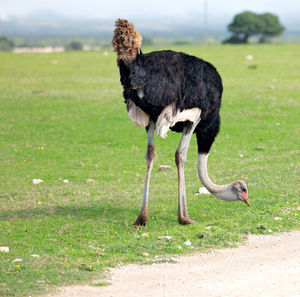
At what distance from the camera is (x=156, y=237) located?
697 cm

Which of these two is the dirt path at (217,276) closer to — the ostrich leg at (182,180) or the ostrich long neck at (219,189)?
the ostrich leg at (182,180)

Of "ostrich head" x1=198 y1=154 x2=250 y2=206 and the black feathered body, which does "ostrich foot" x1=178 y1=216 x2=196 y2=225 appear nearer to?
"ostrich head" x1=198 y1=154 x2=250 y2=206

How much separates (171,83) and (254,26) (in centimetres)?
8554

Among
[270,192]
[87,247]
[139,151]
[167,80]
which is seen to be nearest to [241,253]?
[87,247]

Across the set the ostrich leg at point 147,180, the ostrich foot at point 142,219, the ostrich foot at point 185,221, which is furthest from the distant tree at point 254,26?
the ostrich foot at point 142,219

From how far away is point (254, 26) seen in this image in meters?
89.8

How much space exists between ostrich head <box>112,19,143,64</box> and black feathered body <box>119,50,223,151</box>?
75mm

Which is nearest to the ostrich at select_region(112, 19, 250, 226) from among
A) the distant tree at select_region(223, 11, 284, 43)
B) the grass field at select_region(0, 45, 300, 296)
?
the grass field at select_region(0, 45, 300, 296)

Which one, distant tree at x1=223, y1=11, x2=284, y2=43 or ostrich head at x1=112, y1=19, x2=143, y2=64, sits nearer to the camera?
ostrich head at x1=112, y1=19, x2=143, y2=64

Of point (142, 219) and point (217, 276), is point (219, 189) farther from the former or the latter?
point (217, 276)

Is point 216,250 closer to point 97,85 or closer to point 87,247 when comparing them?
point 87,247

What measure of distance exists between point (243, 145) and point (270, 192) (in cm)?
390

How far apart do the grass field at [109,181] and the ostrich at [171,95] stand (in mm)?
549

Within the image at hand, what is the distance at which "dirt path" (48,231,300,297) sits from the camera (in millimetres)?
5348
